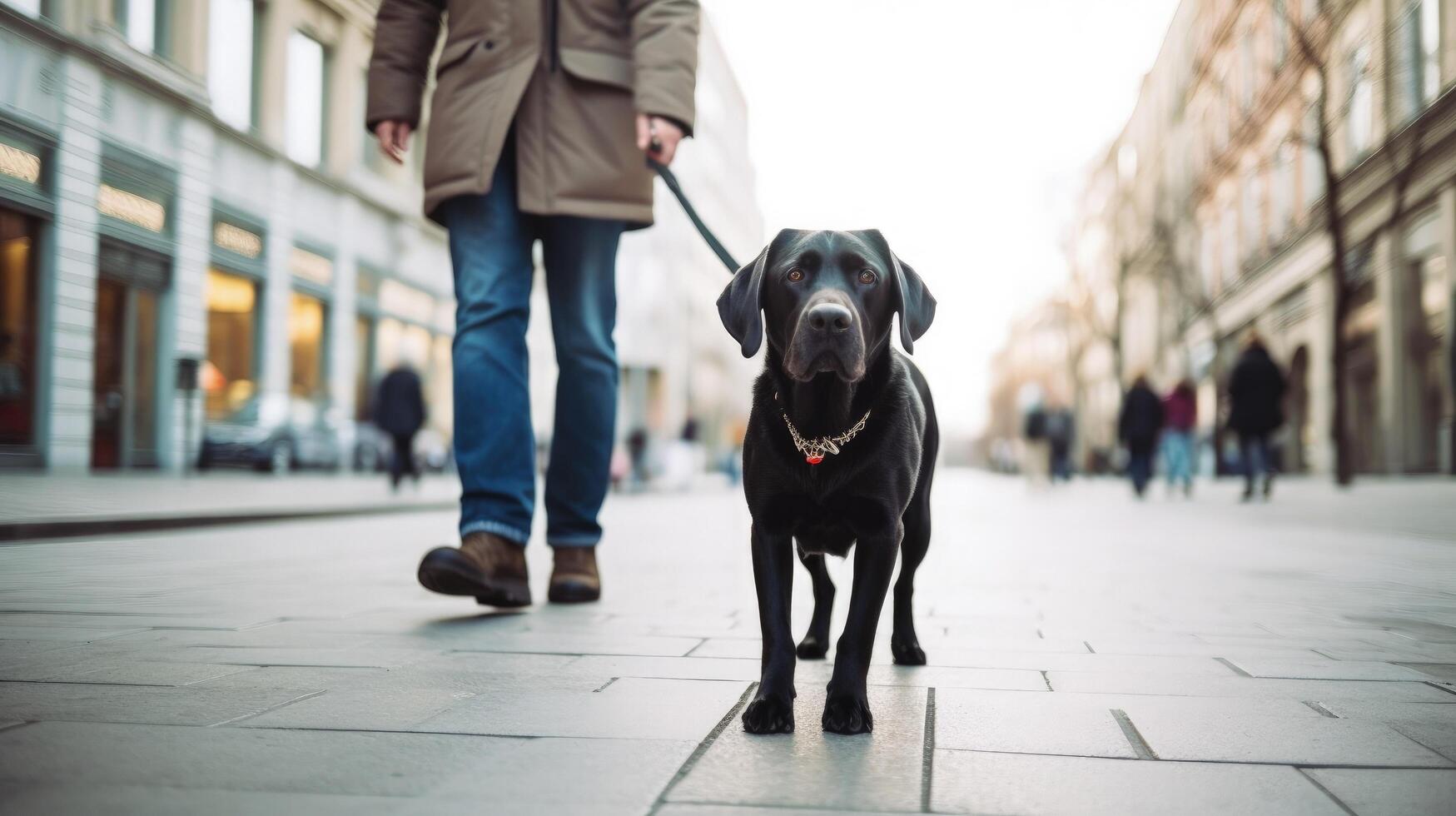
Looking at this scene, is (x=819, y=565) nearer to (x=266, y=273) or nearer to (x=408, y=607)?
(x=408, y=607)

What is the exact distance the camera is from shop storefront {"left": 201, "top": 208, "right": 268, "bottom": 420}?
18000 millimetres

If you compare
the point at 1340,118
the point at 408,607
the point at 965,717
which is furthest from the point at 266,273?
the point at 965,717

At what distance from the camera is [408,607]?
3.98m

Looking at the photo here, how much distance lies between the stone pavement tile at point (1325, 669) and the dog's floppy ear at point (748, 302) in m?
1.44

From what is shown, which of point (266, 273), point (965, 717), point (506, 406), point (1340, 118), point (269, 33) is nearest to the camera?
point (965, 717)

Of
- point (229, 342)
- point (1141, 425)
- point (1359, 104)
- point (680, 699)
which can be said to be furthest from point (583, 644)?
point (229, 342)

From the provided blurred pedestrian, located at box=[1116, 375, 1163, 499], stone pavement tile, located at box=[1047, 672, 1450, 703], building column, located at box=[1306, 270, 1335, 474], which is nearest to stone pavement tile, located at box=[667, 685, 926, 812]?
stone pavement tile, located at box=[1047, 672, 1450, 703]

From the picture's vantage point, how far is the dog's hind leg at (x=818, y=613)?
10.4 ft

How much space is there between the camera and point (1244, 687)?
2.69 m

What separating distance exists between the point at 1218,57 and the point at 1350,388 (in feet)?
23.5

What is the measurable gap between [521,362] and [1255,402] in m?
12.5

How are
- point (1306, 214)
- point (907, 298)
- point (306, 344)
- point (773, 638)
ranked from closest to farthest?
point (773, 638), point (907, 298), point (306, 344), point (1306, 214)

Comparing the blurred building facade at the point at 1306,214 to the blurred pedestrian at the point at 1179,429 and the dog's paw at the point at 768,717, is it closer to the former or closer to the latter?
the blurred pedestrian at the point at 1179,429

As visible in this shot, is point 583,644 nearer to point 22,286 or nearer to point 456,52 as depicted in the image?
point 456,52
